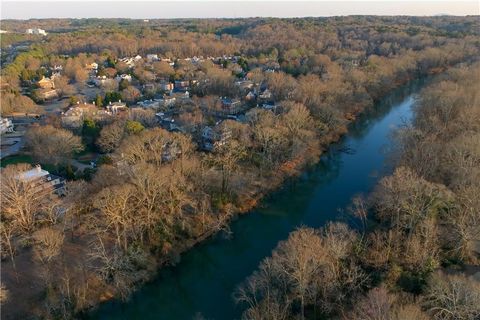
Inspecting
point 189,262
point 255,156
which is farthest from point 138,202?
point 255,156

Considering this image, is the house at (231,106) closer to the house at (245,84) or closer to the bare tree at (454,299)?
the house at (245,84)

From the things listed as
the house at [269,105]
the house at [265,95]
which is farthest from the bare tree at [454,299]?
the house at [265,95]

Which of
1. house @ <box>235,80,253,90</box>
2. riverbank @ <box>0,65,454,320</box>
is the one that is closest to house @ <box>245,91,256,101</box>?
house @ <box>235,80,253,90</box>

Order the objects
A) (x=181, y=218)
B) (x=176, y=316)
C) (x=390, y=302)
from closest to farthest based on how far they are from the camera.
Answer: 1. (x=390, y=302)
2. (x=176, y=316)
3. (x=181, y=218)

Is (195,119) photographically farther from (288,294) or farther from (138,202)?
(288,294)

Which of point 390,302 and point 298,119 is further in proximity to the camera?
point 298,119

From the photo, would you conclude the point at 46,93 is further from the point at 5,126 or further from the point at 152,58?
the point at 152,58

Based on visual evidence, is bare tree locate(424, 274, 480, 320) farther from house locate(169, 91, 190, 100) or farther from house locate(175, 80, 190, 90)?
house locate(175, 80, 190, 90)
